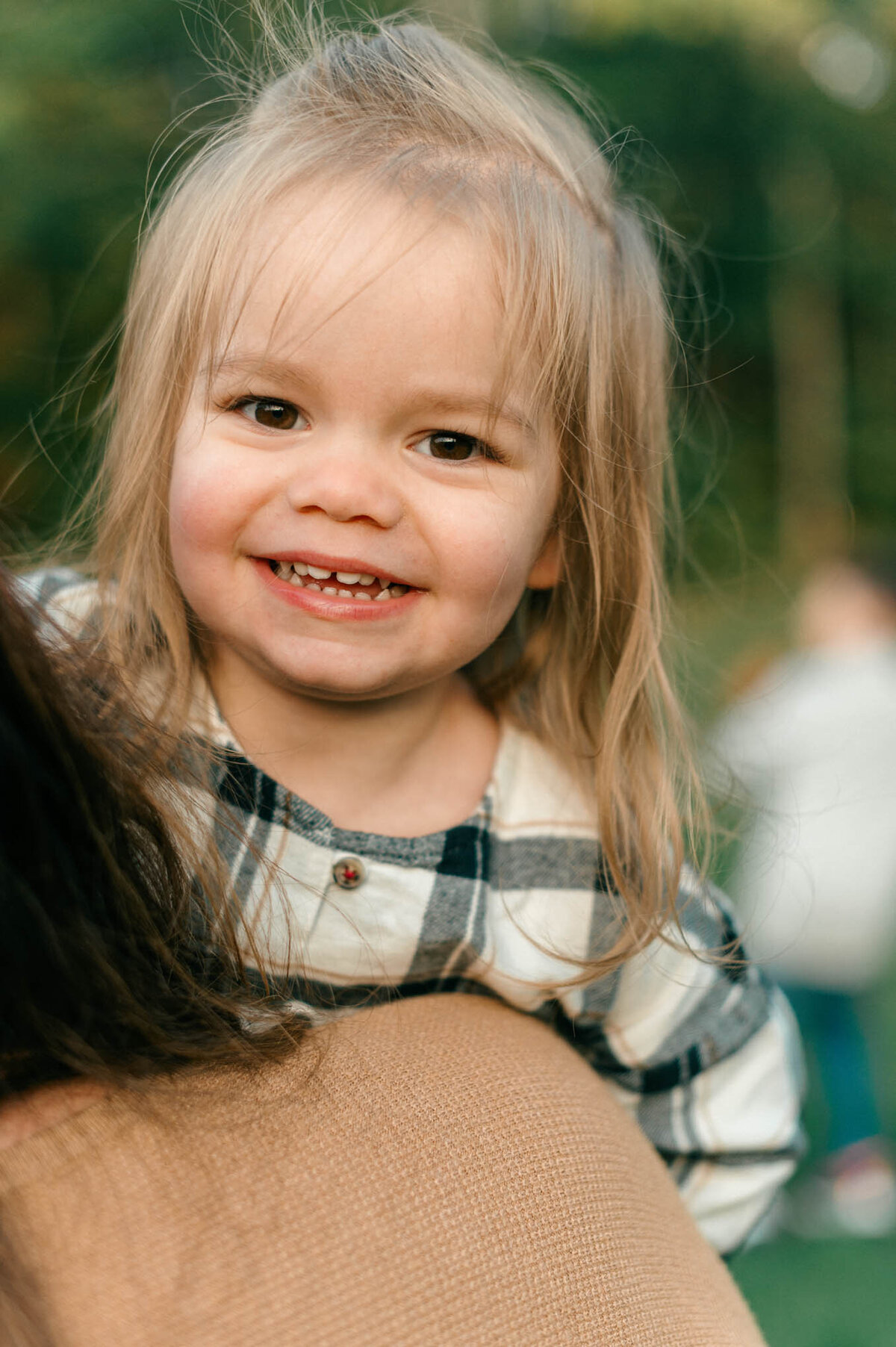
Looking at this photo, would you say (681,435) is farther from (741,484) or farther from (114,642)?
(741,484)

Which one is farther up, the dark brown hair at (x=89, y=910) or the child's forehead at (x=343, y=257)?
the child's forehead at (x=343, y=257)

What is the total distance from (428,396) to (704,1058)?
1032 mm

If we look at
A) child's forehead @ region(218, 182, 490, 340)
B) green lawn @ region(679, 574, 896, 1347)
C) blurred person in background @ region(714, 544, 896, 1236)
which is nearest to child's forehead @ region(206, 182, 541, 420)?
child's forehead @ region(218, 182, 490, 340)

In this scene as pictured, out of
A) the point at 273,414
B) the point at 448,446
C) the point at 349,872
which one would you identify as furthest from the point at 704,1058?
the point at 273,414

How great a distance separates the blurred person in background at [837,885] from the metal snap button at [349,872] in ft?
8.59

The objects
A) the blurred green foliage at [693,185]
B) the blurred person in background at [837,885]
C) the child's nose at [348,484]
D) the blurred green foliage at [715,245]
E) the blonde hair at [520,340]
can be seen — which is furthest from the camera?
the blurred green foliage at [693,185]

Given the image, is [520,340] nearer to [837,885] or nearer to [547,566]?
[547,566]

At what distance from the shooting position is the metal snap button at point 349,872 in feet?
4.73

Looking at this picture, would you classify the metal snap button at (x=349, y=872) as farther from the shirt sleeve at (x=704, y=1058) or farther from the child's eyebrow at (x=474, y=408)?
the child's eyebrow at (x=474, y=408)

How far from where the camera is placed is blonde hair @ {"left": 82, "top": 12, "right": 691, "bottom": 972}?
55.5 inches

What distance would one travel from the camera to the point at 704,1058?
1.67 metres

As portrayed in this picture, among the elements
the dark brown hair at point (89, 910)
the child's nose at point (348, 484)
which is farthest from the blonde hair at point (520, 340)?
the dark brown hair at point (89, 910)

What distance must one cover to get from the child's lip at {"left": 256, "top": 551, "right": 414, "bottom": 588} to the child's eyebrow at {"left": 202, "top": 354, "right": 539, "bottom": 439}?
0.62ft

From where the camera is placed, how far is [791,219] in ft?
61.0
